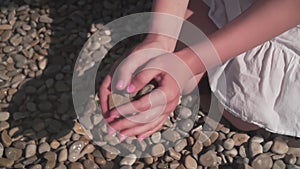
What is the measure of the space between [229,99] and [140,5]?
0.54 metres

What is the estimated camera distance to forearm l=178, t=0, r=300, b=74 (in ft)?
4.07

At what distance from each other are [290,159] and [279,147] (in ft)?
0.16

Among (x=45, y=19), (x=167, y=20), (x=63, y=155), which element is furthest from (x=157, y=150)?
(x=45, y=19)

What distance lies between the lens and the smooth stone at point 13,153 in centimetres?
151

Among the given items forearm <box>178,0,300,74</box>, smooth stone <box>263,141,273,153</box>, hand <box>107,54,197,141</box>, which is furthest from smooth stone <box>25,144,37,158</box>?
smooth stone <box>263,141,273,153</box>

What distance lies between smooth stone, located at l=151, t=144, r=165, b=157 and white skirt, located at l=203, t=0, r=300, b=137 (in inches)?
8.5

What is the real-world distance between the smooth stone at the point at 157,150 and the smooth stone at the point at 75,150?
193mm

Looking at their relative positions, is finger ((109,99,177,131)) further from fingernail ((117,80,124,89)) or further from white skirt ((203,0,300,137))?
white skirt ((203,0,300,137))

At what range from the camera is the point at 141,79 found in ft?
4.03

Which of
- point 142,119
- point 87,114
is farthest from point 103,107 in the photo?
point 87,114

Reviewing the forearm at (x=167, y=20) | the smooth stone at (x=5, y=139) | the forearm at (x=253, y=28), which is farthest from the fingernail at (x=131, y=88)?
the smooth stone at (x=5, y=139)

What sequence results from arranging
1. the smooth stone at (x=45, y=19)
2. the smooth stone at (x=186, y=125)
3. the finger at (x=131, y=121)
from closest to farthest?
the finger at (x=131, y=121) → the smooth stone at (x=186, y=125) → the smooth stone at (x=45, y=19)

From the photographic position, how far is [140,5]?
1.89 m

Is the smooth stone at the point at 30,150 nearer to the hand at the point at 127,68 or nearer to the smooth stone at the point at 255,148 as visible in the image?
the hand at the point at 127,68
